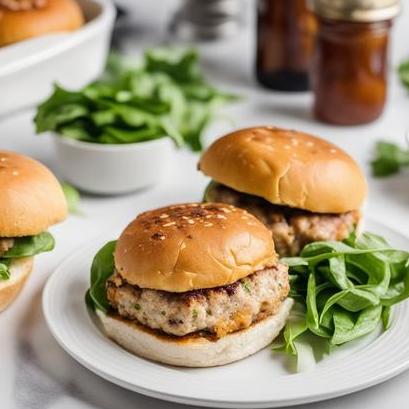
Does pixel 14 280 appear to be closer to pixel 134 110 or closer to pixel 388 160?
pixel 134 110

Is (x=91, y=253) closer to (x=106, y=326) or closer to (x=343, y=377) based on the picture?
(x=106, y=326)

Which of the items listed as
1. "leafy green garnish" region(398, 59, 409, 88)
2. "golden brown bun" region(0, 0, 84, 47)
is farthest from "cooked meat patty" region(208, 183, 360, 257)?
"leafy green garnish" region(398, 59, 409, 88)

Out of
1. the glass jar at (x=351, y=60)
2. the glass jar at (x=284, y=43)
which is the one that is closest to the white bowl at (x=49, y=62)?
the glass jar at (x=284, y=43)

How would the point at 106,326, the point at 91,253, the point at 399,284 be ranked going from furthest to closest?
the point at 91,253 → the point at 399,284 → the point at 106,326

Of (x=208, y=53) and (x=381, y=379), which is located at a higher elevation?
(x=381, y=379)

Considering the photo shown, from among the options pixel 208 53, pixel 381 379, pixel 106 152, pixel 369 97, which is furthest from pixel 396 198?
pixel 208 53

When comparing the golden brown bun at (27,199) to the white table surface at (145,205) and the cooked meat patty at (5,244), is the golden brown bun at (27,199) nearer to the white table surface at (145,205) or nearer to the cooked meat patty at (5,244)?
the cooked meat patty at (5,244)

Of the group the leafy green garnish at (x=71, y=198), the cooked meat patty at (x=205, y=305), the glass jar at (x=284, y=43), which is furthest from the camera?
the glass jar at (x=284, y=43)

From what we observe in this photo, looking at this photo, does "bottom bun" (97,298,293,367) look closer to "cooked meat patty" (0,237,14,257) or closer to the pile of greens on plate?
"cooked meat patty" (0,237,14,257)
